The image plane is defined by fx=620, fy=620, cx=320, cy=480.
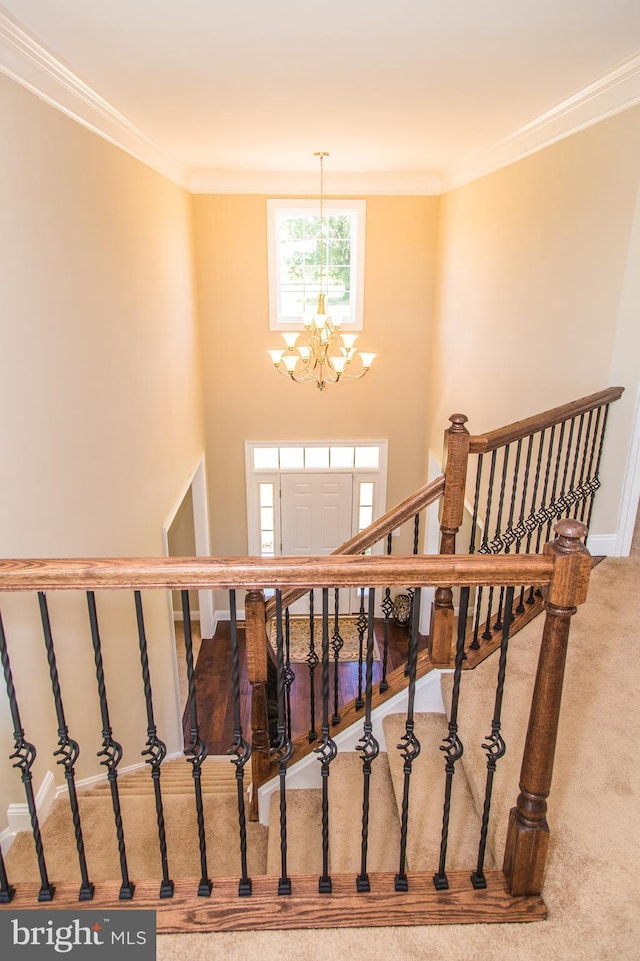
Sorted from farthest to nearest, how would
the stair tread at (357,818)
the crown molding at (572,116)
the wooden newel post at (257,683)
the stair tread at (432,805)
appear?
the crown molding at (572,116), the stair tread at (357,818), the stair tread at (432,805), the wooden newel post at (257,683)

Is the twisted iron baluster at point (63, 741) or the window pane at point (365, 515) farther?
the window pane at point (365, 515)

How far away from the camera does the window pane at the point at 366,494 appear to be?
24.1ft

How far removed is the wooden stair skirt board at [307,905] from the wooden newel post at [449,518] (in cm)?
101

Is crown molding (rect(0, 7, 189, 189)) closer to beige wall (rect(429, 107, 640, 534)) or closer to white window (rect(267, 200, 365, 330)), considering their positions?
white window (rect(267, 200, 365, 330))

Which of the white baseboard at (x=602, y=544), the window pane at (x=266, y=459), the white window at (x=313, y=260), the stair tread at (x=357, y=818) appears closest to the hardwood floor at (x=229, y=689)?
the window pane at (x=266, y=459)

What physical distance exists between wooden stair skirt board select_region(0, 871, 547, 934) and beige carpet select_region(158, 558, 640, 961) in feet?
0.07

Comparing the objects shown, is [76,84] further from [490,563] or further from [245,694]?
[245,694]

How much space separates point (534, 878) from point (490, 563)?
Answer: 90 centimetres

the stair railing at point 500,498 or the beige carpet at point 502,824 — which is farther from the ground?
the stair railing at point 500,498

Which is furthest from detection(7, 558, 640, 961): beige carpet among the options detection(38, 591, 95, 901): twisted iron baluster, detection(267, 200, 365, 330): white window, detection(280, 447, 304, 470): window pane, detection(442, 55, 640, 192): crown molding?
detection(267, 200, 365, 330): white window

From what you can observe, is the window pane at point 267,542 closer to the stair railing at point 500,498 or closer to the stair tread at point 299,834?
the stair railing at point 500,498

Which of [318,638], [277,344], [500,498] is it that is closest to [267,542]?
[318,638]

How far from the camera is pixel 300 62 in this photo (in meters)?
2.96

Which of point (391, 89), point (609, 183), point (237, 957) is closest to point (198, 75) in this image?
point (391, 89)
